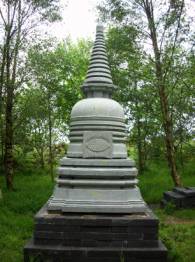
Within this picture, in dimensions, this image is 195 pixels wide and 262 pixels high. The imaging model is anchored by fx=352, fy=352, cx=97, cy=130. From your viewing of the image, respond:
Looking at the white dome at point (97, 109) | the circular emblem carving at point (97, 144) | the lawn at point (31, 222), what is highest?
the white dome at point (97, 109)

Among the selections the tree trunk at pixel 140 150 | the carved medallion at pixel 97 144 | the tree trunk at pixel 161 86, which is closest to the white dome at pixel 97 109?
the carved medallion at pixel 97 144

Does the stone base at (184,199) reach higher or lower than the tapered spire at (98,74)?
lower

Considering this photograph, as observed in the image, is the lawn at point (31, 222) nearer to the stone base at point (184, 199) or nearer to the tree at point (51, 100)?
the stone base at point (184, 199)

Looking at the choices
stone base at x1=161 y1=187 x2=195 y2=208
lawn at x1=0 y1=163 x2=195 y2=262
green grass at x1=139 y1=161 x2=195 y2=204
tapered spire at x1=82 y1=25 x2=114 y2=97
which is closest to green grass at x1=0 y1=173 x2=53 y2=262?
lawn at x1=0 y1=163 x2=195 y2=262

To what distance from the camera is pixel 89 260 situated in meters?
6.13

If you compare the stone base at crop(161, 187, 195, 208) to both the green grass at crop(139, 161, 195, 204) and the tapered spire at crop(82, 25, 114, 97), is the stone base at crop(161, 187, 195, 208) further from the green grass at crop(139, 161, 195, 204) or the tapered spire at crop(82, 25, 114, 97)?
the tapered spire at crop(82, 25, 114, 97)

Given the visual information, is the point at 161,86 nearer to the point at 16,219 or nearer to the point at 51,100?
the point at 16,219

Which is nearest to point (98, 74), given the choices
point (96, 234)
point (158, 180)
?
point (96, 234)

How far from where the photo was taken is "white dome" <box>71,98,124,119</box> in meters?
7.40

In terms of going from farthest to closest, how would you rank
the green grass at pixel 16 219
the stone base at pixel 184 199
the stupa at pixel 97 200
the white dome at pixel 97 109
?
the stone base at pixel 184 199 < the white dome at pixel 97 109 < the green grass at pixel 16 219 < the stupa at pixel 97 200

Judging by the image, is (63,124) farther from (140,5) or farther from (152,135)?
(140,5)

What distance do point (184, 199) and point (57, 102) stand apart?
11.9 metres

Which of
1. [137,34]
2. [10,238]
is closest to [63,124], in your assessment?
[137,34]

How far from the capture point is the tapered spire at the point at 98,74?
777 cm
